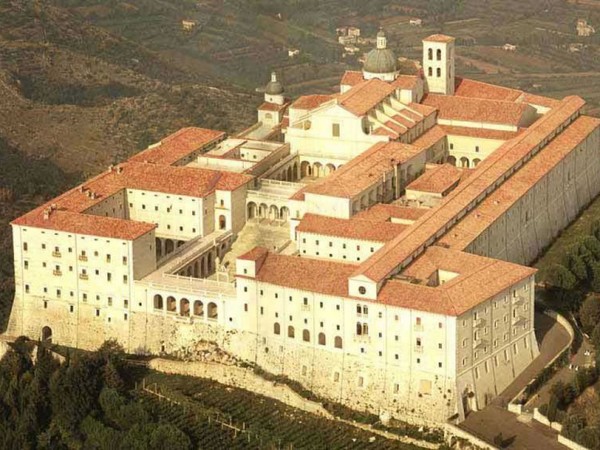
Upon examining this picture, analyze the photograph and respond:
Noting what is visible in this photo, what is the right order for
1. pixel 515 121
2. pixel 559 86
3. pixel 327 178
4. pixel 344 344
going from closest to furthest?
pixel 344 344, pixel 327 178, pixel 515 121, pixel 559 86

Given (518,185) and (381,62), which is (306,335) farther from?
(381,62)

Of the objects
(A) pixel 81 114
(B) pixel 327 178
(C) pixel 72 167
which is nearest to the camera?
(B) pixel 327 178

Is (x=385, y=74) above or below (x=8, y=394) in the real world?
above

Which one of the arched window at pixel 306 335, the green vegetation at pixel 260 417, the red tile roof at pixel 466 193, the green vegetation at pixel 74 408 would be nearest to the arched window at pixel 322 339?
the arched window at pixel 306 335

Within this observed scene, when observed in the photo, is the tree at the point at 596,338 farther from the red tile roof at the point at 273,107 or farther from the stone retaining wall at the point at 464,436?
the red tile roof at the point at 273,107

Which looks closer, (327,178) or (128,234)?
(128,234)

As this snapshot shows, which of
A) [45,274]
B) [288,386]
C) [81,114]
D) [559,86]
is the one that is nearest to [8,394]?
[45,274]

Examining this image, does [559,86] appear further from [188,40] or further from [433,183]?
[433,183]

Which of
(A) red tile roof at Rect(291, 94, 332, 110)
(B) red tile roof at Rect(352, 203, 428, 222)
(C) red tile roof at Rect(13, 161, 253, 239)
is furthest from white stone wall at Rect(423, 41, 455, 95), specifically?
(B) red tile roof at Rect(352, 203, 428, 222)
